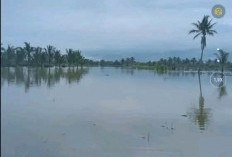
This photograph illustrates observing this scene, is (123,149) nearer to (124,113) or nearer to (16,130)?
(16,130)

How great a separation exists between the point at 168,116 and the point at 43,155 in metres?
6.35

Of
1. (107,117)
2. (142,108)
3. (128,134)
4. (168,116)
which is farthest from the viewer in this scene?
(142,108)

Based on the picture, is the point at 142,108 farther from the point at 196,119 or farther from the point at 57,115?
the point at 57,115

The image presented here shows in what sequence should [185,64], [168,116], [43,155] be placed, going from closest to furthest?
[43,155] < [168,116] < [185,64]

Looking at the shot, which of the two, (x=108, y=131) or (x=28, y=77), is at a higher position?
(x=28, y=77)

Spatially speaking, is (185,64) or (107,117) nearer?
(107,117)

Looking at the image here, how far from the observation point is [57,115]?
10867mm

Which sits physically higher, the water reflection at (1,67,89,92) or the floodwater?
the water reflection at (1,67,89,92)

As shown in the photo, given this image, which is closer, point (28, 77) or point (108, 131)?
point (108, 131)

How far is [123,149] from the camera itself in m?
7.19

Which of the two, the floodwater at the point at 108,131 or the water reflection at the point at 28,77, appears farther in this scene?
the floodwater at the point at 108,131

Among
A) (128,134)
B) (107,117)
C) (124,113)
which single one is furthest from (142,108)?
(128,134)

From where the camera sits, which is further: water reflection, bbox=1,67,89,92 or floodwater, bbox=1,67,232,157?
floodwater, bbox=1,67,232,157

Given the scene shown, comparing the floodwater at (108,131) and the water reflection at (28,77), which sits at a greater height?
the water reflection at (28,77)
